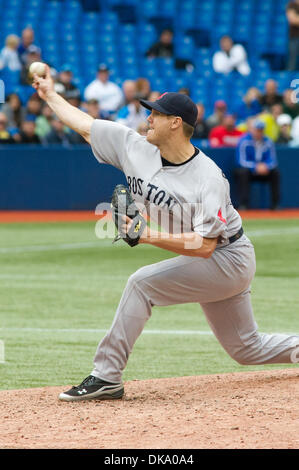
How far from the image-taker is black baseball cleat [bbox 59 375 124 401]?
17.7 ft

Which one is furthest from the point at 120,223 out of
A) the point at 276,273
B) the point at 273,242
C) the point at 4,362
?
the point at 273,242

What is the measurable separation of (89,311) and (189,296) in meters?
3.63

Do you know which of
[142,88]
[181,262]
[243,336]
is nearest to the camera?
[181,262]

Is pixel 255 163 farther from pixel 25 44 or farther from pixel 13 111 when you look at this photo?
pixel 25 44

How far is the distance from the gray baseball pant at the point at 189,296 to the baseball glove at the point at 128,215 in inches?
16.7

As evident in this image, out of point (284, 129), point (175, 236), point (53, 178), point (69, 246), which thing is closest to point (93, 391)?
point (175, 236)

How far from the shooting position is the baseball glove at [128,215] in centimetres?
498

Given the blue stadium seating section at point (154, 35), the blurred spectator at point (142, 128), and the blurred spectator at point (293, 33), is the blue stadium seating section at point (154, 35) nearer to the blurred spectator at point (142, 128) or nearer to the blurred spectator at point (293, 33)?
the blurred spectator at point (293, 33)

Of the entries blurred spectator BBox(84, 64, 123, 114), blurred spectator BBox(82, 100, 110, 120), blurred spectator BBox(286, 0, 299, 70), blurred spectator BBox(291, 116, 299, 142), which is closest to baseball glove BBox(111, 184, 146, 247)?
blurred spectator BBox(82, 100, 110, 120)

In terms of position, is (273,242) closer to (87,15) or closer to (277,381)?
(277,381)

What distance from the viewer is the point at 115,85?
19.6 metres

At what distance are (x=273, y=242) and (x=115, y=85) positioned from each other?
654cm

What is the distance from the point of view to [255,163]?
1869cm

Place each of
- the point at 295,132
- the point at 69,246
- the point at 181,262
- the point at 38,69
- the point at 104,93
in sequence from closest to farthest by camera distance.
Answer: the point at 181,262, the point at 38,69, the point at 69,246, the point at 104,93, the point at 295,132
